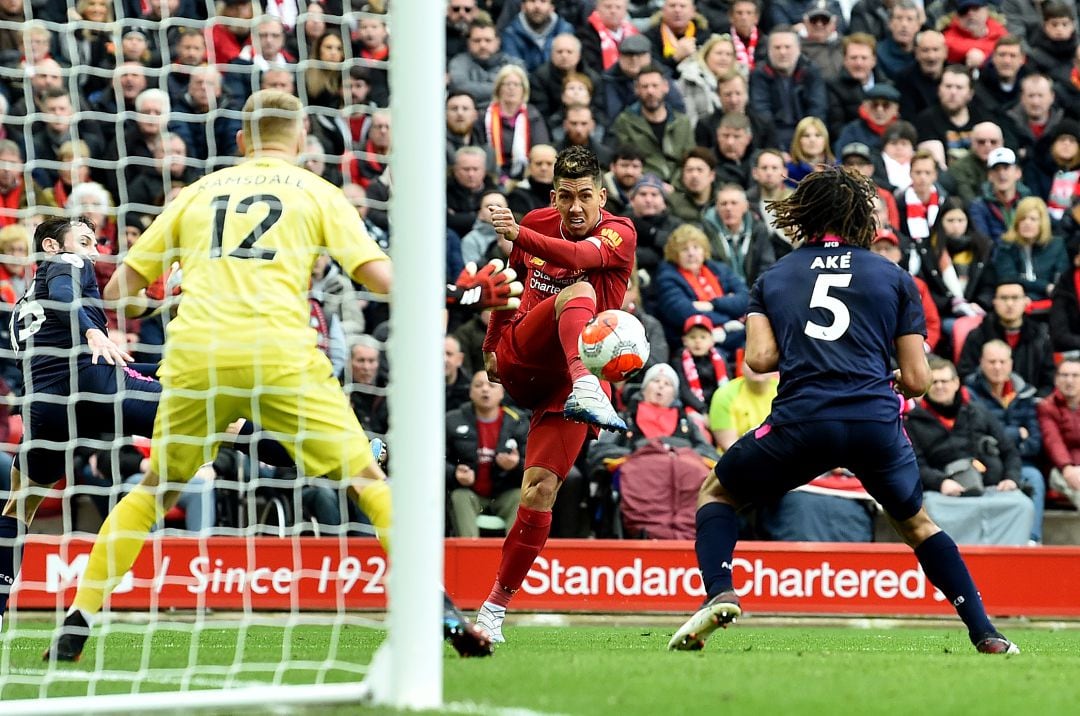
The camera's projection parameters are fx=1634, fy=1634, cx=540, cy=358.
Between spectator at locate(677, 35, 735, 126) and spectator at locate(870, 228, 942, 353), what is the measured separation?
8.29 feet

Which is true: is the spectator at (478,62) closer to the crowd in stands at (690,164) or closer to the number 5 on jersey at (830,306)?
the crowd in stands at (690,164)

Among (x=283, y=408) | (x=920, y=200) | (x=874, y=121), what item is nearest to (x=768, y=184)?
(x=920, y=200)

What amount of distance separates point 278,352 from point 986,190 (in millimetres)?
9516

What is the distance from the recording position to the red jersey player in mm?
7992

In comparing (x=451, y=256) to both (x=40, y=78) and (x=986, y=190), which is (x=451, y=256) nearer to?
(x=40, y=78)

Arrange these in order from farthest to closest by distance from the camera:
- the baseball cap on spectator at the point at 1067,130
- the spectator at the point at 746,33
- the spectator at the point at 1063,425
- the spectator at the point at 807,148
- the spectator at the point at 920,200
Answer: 1. the spectator at the point at 746,33
2. the baseball cap on spectator at the point at 1067,130
3. the spectator at the point at 807,148
4. the spectator at the point at 920,200
5. the spectator at the point at 1063,425

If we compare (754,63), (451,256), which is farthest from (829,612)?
(754,63)

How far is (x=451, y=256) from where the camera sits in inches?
519

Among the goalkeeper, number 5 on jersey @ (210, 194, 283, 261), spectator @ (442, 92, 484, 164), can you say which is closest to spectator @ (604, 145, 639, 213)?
spectator @ (442, 92, 484, 164)

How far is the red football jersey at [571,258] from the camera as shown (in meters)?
7.92

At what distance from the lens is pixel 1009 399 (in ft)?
42.8

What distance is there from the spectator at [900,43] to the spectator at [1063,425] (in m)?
4.31

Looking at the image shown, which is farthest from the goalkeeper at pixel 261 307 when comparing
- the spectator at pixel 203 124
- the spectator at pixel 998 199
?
the spectator at pixel 998 199

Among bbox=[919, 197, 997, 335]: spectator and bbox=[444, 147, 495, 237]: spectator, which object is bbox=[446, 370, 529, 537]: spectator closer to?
bbox=[444, 147, 495, 237]: spectator
